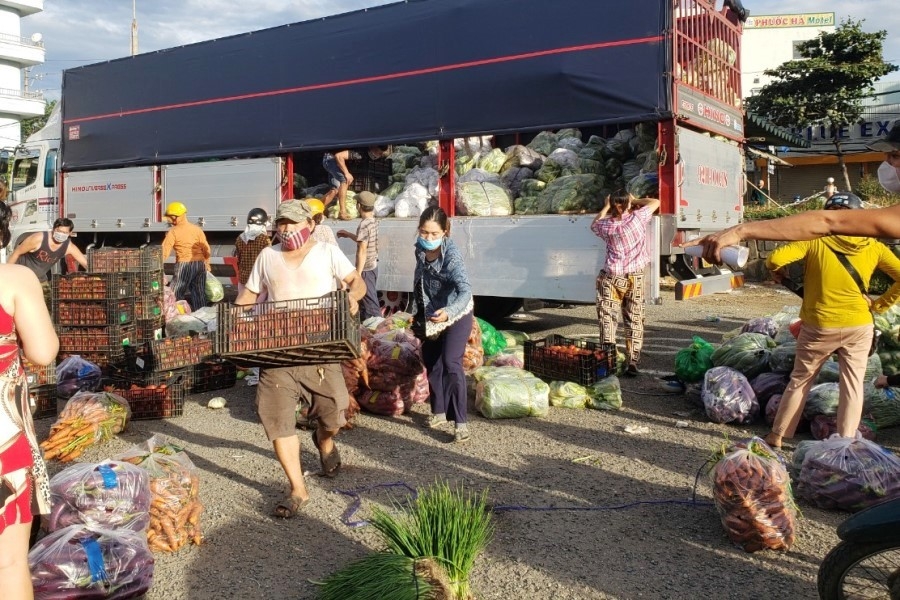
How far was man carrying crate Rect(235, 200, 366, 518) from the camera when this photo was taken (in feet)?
14.0

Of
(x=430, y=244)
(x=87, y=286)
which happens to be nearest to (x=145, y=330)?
(x=87, y=286)

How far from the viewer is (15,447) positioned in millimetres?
2512

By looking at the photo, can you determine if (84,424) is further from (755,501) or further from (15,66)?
(15,66)

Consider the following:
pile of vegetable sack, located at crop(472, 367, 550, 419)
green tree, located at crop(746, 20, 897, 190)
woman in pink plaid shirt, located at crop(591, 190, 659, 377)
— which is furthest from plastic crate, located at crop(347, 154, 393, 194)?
green tree, located at crop(746, 20, 897, 190)

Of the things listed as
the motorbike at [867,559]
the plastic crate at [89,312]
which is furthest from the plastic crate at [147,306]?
the motorbike at [867,559]

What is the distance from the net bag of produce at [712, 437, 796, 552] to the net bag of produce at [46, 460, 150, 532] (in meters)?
2.89

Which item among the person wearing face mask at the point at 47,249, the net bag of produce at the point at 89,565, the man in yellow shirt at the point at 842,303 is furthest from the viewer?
the person wearing face mask at the point at 47,249

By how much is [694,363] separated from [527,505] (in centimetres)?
321

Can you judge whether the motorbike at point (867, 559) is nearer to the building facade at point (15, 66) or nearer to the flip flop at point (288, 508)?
the flip flop at point (288, 508)

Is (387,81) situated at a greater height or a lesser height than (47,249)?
greater

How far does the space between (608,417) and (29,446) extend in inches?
185

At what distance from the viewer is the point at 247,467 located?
17.1 ft

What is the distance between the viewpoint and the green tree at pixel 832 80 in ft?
89.4

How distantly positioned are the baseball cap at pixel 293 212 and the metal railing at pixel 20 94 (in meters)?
59.5
